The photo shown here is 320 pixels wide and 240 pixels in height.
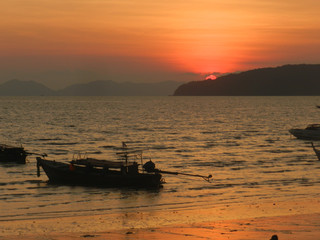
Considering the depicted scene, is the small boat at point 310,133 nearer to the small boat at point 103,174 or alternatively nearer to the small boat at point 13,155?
the small boat at point 13,155

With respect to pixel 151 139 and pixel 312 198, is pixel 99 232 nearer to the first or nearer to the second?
pixel 312 198

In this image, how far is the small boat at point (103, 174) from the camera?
3803cm

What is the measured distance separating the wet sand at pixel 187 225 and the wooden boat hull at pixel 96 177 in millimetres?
8359

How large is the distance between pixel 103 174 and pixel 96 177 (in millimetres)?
586

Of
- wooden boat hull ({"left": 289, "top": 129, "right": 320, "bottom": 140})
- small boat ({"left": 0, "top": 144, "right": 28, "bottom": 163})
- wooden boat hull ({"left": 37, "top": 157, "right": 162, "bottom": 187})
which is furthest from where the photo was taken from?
wooden boat hull ({"left": 289, "top": 129, "right": 320, "bottom": 140})

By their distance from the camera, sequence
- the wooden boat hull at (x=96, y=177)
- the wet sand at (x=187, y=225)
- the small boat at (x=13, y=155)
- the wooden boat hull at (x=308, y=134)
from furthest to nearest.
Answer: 1. the wooden boat hull at (x=308, y=134)
2. the small boat at (x=13, y=155)
3. the wooden boat hull at (x=96, y=177)
4. the wet sand at (x=187, y=225)

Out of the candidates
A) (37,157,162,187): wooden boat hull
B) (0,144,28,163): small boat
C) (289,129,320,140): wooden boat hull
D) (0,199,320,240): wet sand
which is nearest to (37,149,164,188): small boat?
(37,157,162,187): wooden boat hull

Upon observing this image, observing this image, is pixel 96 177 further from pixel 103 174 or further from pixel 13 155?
pixel 13 155

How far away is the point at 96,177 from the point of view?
38.9m

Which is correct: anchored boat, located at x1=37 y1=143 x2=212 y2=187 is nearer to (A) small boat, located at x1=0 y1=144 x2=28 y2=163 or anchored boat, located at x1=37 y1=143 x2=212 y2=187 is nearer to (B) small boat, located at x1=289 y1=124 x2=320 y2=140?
(A) small boat, located at x1=0 y1=144 x2=28 y2=163

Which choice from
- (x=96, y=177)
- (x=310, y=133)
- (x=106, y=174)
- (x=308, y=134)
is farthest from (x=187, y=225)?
(x=308, y=134)

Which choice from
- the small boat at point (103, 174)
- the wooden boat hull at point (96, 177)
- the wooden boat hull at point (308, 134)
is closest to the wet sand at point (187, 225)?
the wooden boat hull at point (96, 177)

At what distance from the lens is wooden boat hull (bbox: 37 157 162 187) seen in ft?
124

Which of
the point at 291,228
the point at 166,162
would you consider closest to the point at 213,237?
the point at 291,228
